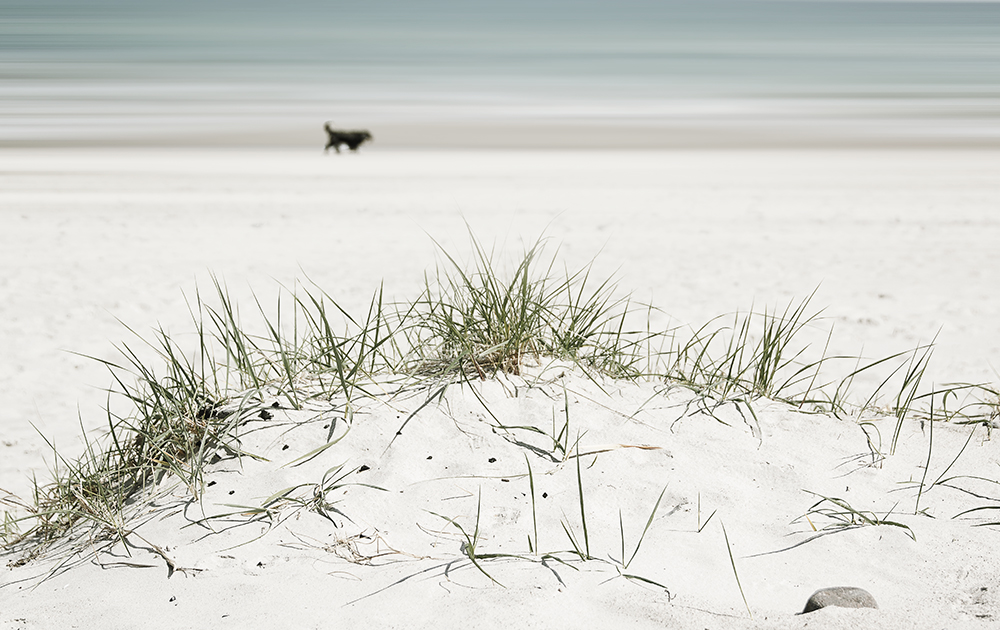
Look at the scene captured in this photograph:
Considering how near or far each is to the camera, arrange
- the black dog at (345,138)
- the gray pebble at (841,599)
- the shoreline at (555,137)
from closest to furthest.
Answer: the gray pebble at (841,599)
the black dog at (345,138)
the shoreline at (555,137)

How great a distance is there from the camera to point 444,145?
21047 mm

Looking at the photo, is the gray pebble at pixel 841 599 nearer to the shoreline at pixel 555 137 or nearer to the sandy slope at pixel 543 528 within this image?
the sandy slope at pixel 543 528

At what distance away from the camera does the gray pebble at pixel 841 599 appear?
1.81m

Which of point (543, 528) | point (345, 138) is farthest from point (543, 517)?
point (345, 138)

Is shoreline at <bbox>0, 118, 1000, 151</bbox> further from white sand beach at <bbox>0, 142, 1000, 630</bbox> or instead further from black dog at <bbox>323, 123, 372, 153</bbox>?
white sand beach at <bbox>0, 142, 1000, 630</bbox>

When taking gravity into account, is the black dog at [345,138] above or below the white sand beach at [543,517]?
above

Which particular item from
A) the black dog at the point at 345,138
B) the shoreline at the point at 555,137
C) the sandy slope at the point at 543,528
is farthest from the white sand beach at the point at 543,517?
the shoreline at the point at 555,137

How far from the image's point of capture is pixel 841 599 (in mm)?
1824

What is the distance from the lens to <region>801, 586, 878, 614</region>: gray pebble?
1814 millimetres

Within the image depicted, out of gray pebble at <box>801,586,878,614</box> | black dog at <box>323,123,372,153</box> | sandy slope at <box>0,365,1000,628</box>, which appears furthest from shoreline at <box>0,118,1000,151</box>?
gray pebble at <box>801,586,878,614</box>

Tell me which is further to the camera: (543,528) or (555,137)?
(555,137)

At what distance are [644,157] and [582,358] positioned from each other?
51.7 ft

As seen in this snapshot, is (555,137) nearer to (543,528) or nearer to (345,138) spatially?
(345,138)

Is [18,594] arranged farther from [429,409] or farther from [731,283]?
[731,283]
